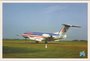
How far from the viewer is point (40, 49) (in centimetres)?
209

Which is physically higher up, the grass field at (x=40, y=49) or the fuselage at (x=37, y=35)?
the fuselage at (x=37, y=35)

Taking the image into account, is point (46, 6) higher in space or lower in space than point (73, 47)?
higher

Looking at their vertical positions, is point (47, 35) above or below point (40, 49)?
above

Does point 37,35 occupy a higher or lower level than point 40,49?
higher

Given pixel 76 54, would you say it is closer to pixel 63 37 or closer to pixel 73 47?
pixel 73 47

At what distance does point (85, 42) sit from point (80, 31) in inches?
4.7

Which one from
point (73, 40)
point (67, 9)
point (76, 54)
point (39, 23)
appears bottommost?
point (76, 54)

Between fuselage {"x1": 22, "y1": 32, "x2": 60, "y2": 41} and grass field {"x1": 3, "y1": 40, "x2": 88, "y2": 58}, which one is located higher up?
fuselage {"x1": 22, "y1": 32, "x2": 60, "y2": 41}

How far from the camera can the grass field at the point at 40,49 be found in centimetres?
208

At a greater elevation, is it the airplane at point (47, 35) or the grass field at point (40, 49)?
the airplane at point (47, 35)

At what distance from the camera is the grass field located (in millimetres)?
2080

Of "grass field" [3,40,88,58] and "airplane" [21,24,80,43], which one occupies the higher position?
"airplane" [21,24,80,43]

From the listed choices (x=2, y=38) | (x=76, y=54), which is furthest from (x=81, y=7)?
(x=2, y=38)

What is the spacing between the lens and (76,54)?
6.82ft
